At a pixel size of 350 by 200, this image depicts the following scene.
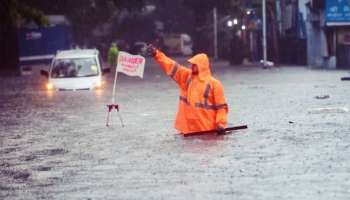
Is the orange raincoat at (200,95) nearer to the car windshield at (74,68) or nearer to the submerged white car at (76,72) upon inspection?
the submerged white car at (76,72)

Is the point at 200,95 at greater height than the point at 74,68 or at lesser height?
greater

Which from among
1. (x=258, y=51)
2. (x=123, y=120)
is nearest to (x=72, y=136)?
(x=123, y=120)

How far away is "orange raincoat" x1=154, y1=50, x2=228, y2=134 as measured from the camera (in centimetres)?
1286

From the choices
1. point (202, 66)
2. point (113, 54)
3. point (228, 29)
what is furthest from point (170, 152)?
point (228, 29)

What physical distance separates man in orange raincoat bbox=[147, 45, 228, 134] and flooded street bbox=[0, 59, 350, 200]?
29 centimetres

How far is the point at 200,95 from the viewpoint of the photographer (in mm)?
12859

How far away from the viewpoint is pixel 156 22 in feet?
311

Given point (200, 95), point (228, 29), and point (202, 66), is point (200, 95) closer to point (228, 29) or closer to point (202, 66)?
point (202, 66)

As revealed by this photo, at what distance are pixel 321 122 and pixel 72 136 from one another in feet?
15.5

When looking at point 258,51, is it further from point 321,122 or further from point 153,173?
point 153,173

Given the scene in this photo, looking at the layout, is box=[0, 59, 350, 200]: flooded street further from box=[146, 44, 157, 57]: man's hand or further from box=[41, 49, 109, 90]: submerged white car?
box=[41, 49, 109, 90]: submerged white car

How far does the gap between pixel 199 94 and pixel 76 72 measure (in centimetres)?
1227

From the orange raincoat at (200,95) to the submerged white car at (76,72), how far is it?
11.5 metres

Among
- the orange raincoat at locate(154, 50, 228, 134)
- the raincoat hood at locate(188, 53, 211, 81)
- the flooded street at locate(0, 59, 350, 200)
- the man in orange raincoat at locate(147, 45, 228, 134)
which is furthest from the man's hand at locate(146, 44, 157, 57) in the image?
the flooded street at locate(0, 59, 350, 200)
